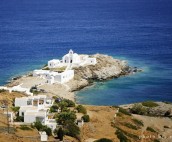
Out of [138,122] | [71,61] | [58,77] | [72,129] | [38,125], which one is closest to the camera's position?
[72,129]

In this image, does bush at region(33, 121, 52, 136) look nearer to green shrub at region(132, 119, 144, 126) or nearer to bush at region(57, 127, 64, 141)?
bush at region(57, 127, 64, 141)

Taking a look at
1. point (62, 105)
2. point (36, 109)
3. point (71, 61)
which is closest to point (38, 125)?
point (36, 109)

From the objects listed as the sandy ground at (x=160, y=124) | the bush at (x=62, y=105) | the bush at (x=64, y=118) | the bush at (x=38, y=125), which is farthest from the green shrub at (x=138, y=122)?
the bush at (x=38, y=125)

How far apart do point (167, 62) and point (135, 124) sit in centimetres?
5086

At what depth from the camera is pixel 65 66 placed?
91125mm

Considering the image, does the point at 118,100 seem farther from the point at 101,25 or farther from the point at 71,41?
the point at 101,25

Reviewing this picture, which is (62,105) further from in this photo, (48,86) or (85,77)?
(85,77)

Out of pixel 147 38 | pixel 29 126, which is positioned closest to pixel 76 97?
pixel 29 126

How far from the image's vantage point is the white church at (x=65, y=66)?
83000 millimetres

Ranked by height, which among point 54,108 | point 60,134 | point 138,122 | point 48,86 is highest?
point 48,86

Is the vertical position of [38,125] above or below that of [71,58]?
below

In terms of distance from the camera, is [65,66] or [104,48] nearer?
[65,66]

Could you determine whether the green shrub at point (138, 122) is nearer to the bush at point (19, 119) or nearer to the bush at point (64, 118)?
the bush at point (64, 118)

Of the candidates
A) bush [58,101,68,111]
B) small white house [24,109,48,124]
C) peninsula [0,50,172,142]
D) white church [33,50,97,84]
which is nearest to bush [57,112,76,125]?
peninsula [0,50,172,142]
